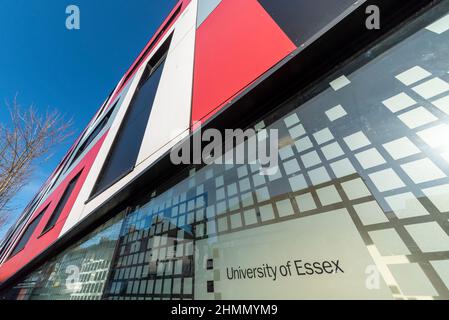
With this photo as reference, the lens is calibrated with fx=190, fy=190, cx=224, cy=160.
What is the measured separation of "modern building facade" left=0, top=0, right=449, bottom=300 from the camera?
28.4 inches

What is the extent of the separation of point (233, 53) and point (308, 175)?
1.53 meters

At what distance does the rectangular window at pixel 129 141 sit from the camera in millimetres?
2862

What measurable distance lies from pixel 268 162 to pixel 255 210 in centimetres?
33

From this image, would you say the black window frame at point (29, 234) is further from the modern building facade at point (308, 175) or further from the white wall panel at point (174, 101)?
the white wall panel at point (174, 101)

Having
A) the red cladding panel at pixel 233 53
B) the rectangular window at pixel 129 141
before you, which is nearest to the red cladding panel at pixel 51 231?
the rectangular window at pixel 129 141

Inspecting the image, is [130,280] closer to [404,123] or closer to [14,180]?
[404,123]

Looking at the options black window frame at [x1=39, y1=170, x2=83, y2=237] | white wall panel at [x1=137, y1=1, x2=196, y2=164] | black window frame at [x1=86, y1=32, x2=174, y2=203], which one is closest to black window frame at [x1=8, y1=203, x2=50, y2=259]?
black window frame at [x1=39, y1=170, x2=83, y2=237]

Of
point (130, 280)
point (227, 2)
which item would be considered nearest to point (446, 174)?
point (130, 280)

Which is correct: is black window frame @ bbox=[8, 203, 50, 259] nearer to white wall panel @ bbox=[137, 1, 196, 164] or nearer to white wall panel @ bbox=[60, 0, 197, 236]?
white wall panel @ bbox=[60, 0, 197, 236]

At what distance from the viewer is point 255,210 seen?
46.1 inches

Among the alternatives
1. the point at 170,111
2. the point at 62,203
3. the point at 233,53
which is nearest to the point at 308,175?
the point at 233,53

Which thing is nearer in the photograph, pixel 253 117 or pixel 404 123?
pixel 404 123

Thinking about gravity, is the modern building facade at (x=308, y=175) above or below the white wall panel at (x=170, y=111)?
below

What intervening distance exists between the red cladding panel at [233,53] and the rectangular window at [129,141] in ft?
4.25
